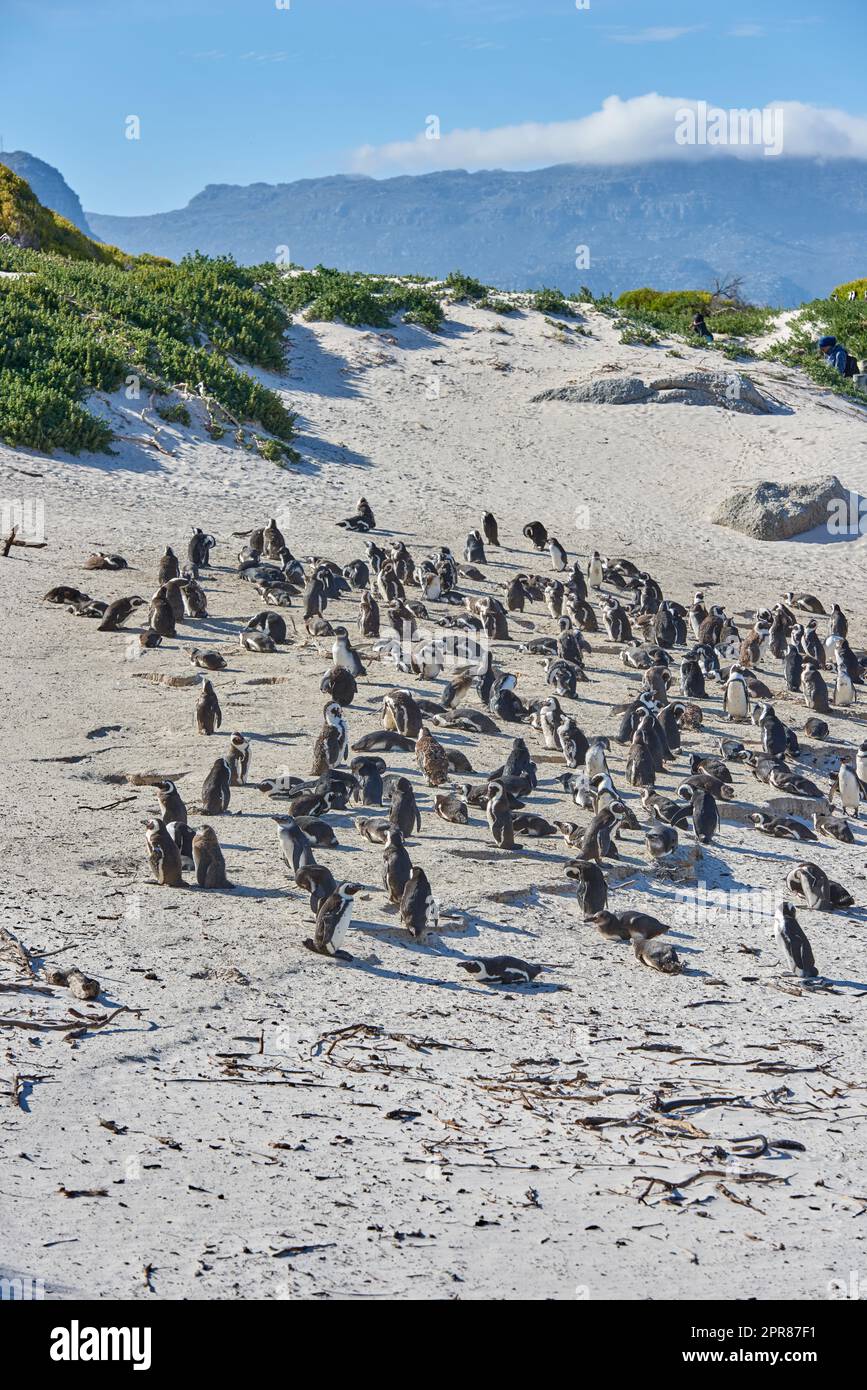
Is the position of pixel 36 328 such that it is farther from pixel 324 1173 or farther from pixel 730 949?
pixel 324 1173

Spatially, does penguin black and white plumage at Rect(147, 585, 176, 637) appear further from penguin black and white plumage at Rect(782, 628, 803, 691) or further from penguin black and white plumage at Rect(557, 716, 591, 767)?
penguin black and white plumage at Rect(782, 628, 803, 691)

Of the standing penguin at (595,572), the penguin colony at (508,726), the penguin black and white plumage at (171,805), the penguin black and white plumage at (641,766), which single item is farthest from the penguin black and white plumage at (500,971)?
the standing penguin at (595,572)

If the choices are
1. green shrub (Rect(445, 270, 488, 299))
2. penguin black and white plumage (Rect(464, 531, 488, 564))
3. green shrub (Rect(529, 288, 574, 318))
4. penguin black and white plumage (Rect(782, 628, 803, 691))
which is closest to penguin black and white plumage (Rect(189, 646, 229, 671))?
penguin black and white plumage (Rect(782, 628, 803, 691))

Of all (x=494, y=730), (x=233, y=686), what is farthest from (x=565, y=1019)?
(x=233, y=686)

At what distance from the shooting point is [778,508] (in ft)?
74.0

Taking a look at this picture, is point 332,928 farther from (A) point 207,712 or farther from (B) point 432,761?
(A) point 207,712

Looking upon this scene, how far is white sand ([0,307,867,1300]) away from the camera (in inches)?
189

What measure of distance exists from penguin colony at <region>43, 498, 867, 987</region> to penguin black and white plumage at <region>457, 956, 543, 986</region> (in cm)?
1

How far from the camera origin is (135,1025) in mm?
6453

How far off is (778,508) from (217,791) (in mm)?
15181

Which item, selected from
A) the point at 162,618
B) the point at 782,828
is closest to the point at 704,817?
the point at 782,828

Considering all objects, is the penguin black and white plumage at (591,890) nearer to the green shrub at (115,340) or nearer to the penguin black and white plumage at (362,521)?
the penguin black and white plumage at (362,521)
